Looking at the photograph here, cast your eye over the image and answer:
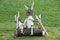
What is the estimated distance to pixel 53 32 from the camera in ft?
28.4

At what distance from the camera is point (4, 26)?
938 cm

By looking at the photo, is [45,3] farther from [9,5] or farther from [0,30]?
[0,30]

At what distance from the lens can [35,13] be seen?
1170cm

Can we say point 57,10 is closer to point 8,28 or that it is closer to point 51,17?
point 51,17

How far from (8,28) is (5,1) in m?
5.08

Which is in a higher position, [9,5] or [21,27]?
[9,5]

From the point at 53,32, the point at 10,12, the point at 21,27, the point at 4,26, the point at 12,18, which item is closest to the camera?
the point at 21,27

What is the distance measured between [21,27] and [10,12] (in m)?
4.12

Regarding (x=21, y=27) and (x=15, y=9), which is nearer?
(x=21, y=27)

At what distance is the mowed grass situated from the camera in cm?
839

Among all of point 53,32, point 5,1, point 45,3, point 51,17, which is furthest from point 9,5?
point 53,32

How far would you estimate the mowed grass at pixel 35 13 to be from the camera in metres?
8.39

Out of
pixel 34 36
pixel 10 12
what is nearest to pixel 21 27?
pixel 34 36

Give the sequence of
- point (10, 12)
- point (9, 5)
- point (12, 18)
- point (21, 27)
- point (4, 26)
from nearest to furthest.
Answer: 1. point (21, 27)
2. point (4, 26)
3. point (12, 18)
4. point (10, 12)
5. point (9, 5)
